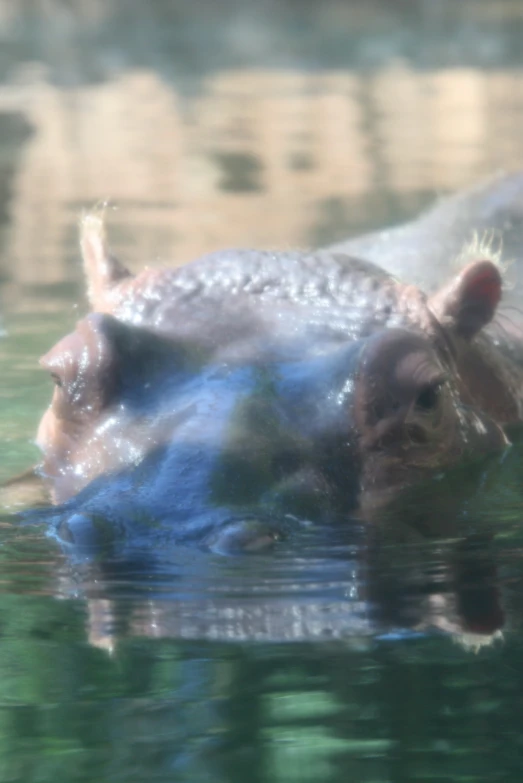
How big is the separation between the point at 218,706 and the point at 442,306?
8.10 ft

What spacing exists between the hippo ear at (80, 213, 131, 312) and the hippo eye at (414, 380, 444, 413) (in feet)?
3.74

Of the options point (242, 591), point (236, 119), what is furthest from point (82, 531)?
point (236, 119)

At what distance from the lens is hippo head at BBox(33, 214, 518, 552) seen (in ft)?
12.0

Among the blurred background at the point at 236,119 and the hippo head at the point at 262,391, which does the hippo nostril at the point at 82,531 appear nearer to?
the hippo head at the point at 262,391

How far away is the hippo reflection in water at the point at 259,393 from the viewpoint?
357cm

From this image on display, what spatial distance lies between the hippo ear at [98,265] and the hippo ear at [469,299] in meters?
1.08

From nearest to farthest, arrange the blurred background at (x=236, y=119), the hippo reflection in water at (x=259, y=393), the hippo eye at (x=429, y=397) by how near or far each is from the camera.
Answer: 1. the hippo reflection in water at (x=259, y=393)
2. the hippo eye at (x=429, y=397)
3. the blurred background at (x=236, y=119)

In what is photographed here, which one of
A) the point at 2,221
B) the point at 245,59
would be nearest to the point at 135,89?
the point at 245,59

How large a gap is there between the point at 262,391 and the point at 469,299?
1.16 meters

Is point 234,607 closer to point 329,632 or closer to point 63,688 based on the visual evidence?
point 329,632

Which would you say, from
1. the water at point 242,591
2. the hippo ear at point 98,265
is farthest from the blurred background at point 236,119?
the hippo ear at point 98,265

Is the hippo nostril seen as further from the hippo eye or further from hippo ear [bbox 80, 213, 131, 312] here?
hippo ear [bbox 80, 213, 131, 312]

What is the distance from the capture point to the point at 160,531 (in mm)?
3414

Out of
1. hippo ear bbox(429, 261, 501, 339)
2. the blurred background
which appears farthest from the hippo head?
the blurred background
